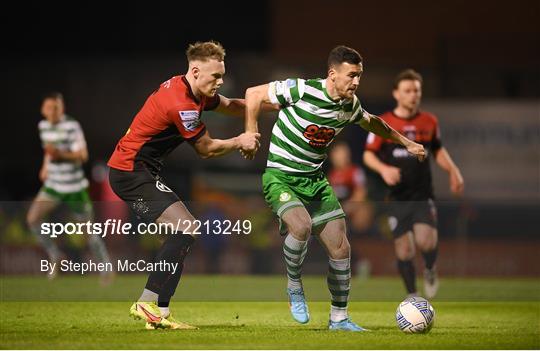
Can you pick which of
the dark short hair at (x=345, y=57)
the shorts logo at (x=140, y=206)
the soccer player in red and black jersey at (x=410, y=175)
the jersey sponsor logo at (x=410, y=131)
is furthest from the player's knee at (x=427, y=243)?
the shorts logo at (x=140, y=206)

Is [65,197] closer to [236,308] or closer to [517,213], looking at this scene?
[236,308]

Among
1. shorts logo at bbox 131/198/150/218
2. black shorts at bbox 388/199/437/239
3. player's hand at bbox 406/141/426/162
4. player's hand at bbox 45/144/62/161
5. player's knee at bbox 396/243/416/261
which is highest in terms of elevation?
player's hand at bbox 406/141/426/162

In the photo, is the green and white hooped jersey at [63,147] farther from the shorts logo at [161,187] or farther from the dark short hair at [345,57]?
the dark short hair at [345,57]

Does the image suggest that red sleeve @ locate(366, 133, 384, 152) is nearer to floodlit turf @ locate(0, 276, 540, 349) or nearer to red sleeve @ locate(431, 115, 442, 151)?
red sleeve @ locate(431, 115, 442, 151)

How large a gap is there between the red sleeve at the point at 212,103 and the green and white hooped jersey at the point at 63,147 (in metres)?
5.74

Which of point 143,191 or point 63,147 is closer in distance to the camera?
point 143,191

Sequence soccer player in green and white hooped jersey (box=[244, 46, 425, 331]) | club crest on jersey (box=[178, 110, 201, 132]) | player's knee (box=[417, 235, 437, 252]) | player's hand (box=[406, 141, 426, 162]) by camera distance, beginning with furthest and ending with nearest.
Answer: player's knee (box=[417, 235, 437, 252])
player's hand (box=[406, 141, 426, 162])
soccer player in green and white hooped jersey (box=[244, 46, 425, 331])
club crest on jersey (box=[178, 110, 201, 132])

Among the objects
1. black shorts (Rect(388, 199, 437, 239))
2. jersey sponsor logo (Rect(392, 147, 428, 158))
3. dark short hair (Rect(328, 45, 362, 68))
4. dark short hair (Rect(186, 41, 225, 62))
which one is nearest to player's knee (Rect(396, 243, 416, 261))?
black shorts (Rect(388, 199, 437, 239))

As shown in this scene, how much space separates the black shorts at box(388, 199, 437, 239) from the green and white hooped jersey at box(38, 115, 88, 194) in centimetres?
475

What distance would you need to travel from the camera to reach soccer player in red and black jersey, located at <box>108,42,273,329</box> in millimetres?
8430

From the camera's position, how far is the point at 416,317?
853cm

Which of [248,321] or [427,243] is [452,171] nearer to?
[427,243]

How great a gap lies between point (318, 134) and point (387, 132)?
2.17 ft

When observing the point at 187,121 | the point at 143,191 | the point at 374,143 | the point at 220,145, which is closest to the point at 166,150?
the point at 143,191
